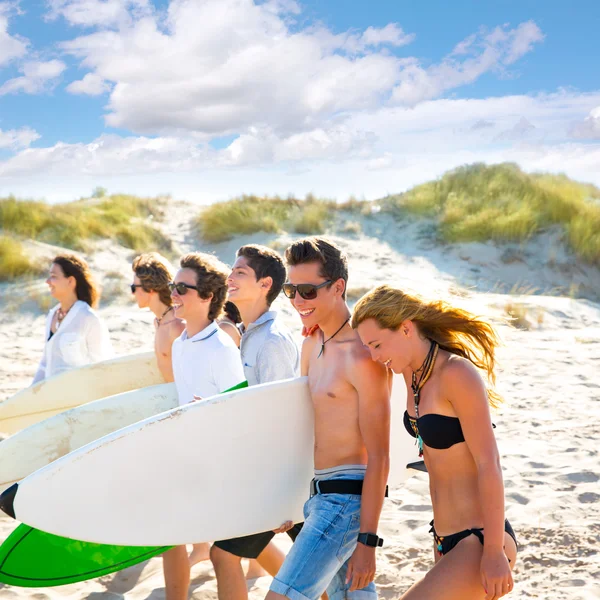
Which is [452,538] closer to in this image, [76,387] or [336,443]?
[336,443]

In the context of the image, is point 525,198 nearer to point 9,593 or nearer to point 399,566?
point 399,566

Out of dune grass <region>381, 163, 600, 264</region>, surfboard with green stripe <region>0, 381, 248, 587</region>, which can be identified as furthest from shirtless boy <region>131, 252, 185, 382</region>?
dune grass <region>381, 163, 600, 264</region>

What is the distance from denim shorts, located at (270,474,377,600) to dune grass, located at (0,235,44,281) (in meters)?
9.82

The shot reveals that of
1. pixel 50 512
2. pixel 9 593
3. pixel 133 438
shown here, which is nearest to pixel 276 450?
pixel 133 438

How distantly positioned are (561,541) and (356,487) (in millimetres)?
1925

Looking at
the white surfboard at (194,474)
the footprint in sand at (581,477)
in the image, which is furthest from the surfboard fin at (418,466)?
the footprint in sand at (581,477)

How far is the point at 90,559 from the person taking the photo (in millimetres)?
3139

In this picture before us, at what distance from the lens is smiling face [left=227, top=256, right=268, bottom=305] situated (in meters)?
3.24

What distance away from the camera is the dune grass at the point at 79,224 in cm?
1276

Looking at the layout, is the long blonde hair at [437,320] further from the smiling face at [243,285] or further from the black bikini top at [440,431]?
the smiling face at [243,285]

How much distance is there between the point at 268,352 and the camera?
3.08 metres

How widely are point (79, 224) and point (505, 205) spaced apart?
8.30 m

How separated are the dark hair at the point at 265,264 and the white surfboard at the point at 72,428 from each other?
1354mm

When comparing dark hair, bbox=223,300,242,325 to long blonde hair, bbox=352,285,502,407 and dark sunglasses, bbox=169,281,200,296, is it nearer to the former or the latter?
dark sunglasses, bbox=169,281,200,296
